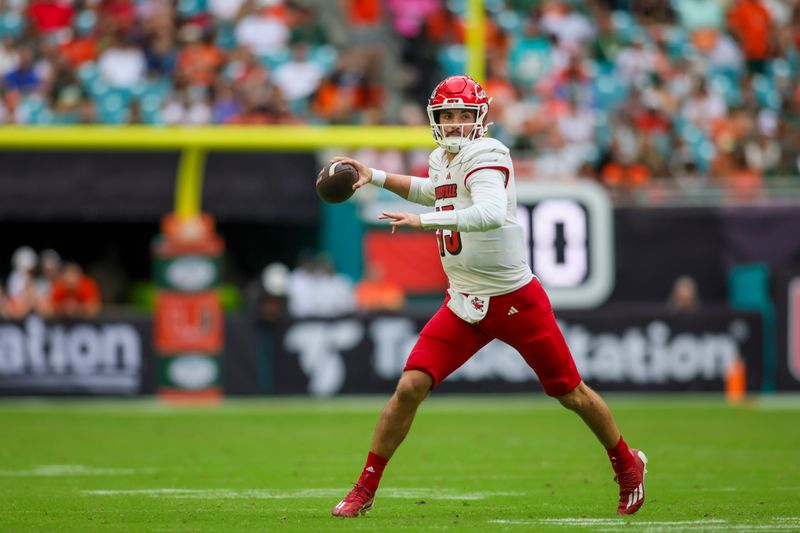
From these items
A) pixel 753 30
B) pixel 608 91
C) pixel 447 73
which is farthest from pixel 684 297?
pixel 753 30

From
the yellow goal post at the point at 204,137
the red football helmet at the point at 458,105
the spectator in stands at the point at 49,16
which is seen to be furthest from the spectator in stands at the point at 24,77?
the red football helmet at the point at 458,105

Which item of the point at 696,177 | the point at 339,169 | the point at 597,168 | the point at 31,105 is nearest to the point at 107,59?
the point at 31,105

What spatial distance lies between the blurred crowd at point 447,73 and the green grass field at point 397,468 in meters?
3.82

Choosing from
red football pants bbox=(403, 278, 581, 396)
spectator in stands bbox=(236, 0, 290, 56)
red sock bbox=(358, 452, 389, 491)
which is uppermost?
spectator in stands bbox=(236, 0, 290, 56)

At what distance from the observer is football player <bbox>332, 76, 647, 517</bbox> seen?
655 cm

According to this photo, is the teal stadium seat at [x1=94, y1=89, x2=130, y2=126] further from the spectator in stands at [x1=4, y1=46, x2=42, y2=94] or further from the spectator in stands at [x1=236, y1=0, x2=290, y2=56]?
the spectator in stands at [x1=236, y1=0, x2=290, y2=56]

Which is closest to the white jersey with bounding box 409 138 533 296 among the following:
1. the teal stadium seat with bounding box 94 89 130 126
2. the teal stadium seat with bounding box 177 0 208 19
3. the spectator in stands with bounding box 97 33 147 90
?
the teal stadium seat with bounding box 94 89 130 126

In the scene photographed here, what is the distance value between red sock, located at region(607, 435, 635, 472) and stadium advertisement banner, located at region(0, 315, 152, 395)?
9.68 metres

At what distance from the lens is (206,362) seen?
1561 centimetres

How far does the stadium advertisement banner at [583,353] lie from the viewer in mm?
15797

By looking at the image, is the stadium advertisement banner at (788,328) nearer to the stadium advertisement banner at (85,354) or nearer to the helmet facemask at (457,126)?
the stadium advertisement banner at (85,354)

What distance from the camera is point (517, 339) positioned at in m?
6.64

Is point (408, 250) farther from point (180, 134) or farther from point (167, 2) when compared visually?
point (167, 2)

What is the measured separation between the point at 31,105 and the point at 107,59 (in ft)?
4.03
